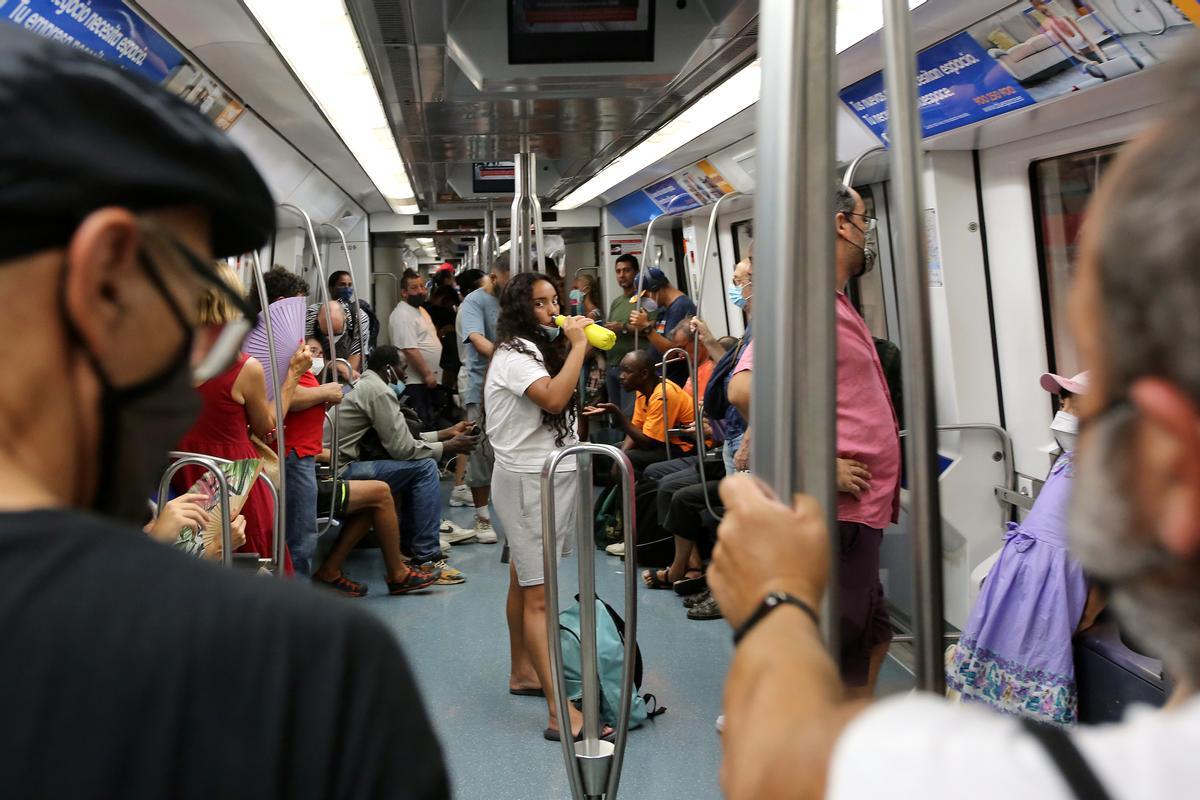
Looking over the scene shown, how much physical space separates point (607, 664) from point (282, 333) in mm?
2006

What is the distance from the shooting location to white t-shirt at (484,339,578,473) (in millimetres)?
4102

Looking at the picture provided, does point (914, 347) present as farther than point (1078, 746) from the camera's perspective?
Yes

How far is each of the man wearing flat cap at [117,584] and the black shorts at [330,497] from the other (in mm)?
5373

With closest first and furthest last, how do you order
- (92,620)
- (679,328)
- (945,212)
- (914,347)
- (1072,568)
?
(92,620) → (914,347) → (1072,568) → (945,212) → (679,328)

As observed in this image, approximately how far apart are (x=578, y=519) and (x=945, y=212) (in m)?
2.85

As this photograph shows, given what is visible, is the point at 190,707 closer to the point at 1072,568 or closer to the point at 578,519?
the point at 578,519

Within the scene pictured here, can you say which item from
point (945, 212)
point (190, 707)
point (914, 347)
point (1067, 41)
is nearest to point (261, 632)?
point (190, 707)

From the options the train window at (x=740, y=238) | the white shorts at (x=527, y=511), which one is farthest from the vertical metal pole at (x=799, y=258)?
the train window at (x=740, y=238)

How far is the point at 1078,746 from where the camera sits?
725 millimetres

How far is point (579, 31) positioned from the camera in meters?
4.53

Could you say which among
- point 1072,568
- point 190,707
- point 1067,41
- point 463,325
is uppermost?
point 1067,41

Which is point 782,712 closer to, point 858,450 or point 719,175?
point 858,450

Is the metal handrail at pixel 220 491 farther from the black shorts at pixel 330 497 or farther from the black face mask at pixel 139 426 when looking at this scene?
the black shorts at pixel 330 497

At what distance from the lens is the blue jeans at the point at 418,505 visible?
268 inches
